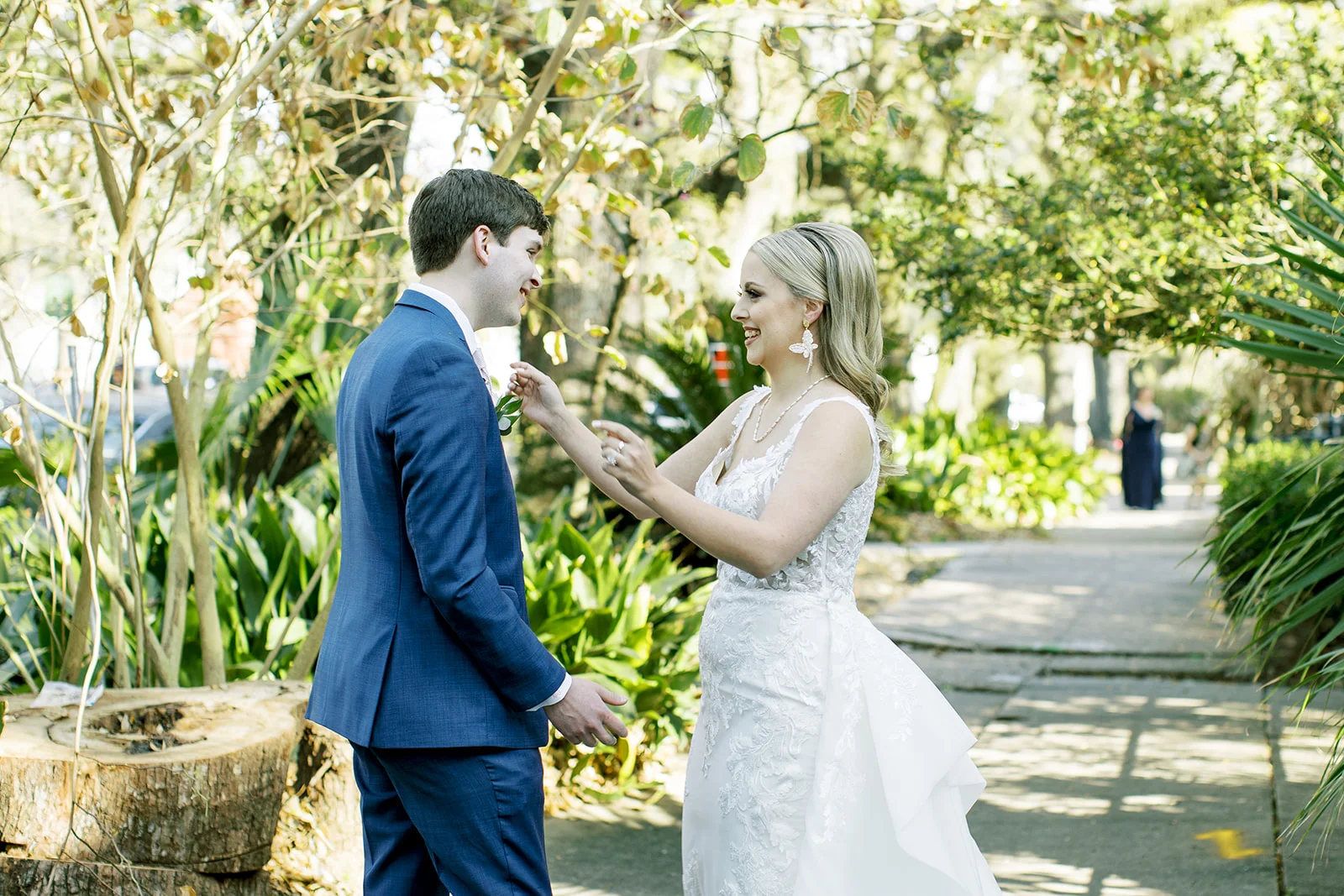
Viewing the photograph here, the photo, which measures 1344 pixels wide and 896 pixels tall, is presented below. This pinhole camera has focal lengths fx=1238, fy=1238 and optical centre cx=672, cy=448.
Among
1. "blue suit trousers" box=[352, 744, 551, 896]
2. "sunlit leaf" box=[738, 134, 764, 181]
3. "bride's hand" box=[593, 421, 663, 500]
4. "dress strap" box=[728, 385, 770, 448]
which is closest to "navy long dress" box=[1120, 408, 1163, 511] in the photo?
"sunlit leaf" box=[738, 134, 764, 181]

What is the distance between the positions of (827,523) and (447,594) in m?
0.94

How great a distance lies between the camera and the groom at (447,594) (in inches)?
87.6

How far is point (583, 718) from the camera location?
7.69 ft

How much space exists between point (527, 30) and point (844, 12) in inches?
131

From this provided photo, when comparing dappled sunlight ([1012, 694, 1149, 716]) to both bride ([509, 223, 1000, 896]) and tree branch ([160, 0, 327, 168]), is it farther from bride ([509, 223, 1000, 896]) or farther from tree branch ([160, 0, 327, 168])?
tree branch ([160, 0, 327, 168])

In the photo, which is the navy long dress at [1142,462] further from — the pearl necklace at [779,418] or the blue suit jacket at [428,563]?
the blue suit jacket at [428,563]

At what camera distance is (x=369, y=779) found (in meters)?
2.51

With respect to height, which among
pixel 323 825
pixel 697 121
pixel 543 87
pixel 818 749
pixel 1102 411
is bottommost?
pixel 1102 411

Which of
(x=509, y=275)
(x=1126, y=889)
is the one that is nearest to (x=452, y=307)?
(x=509, y=275)

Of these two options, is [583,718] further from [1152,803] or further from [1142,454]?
[1142,454]

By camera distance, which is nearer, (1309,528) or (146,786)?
(146,786)

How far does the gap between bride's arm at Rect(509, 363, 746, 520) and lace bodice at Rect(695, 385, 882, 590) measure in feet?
0.61

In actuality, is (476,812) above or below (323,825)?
above

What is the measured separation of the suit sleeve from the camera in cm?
220
